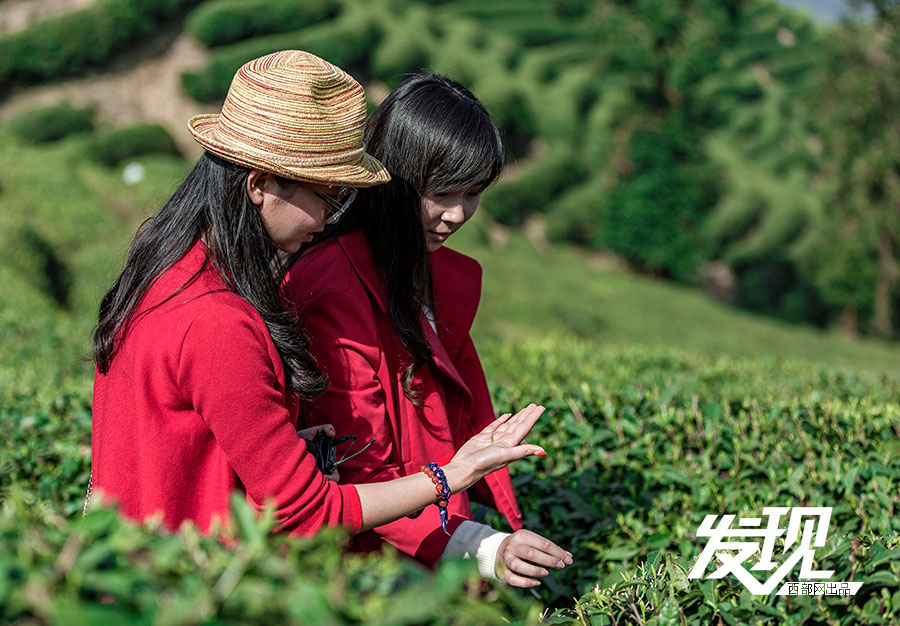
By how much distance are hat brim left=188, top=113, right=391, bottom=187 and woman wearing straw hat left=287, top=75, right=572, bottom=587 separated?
0.26 m

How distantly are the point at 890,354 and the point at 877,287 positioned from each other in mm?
4276

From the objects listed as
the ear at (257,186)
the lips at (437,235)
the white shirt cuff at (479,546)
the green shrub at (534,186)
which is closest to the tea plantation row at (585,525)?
the white shirt cuff at (479,546)

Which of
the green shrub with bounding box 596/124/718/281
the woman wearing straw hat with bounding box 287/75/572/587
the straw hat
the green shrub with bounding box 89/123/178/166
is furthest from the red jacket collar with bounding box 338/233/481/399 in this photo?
the green shrub with bounding box 596/124/718/281

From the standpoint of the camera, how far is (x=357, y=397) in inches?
73.3

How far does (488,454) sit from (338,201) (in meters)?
0.60

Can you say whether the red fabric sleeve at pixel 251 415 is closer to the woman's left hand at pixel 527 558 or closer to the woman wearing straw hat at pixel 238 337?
the woman wearing straw hat at pixel 238 337

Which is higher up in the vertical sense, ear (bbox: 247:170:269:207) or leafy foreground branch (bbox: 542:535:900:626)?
ear (bbox: 247:170:269:207)

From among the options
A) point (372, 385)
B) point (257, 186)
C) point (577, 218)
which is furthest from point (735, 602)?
point (577, 218)

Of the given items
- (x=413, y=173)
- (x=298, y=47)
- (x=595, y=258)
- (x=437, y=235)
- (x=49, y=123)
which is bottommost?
(x=595, y=258)

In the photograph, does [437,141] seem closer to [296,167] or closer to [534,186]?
[296,167]

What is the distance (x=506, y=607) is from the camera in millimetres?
2137

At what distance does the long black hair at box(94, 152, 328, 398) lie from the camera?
1621 mm

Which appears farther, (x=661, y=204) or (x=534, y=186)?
(x=534, y=186)

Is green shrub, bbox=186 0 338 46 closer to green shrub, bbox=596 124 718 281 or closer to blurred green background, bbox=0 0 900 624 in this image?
blurred green background, bbox=0 0 900 624
